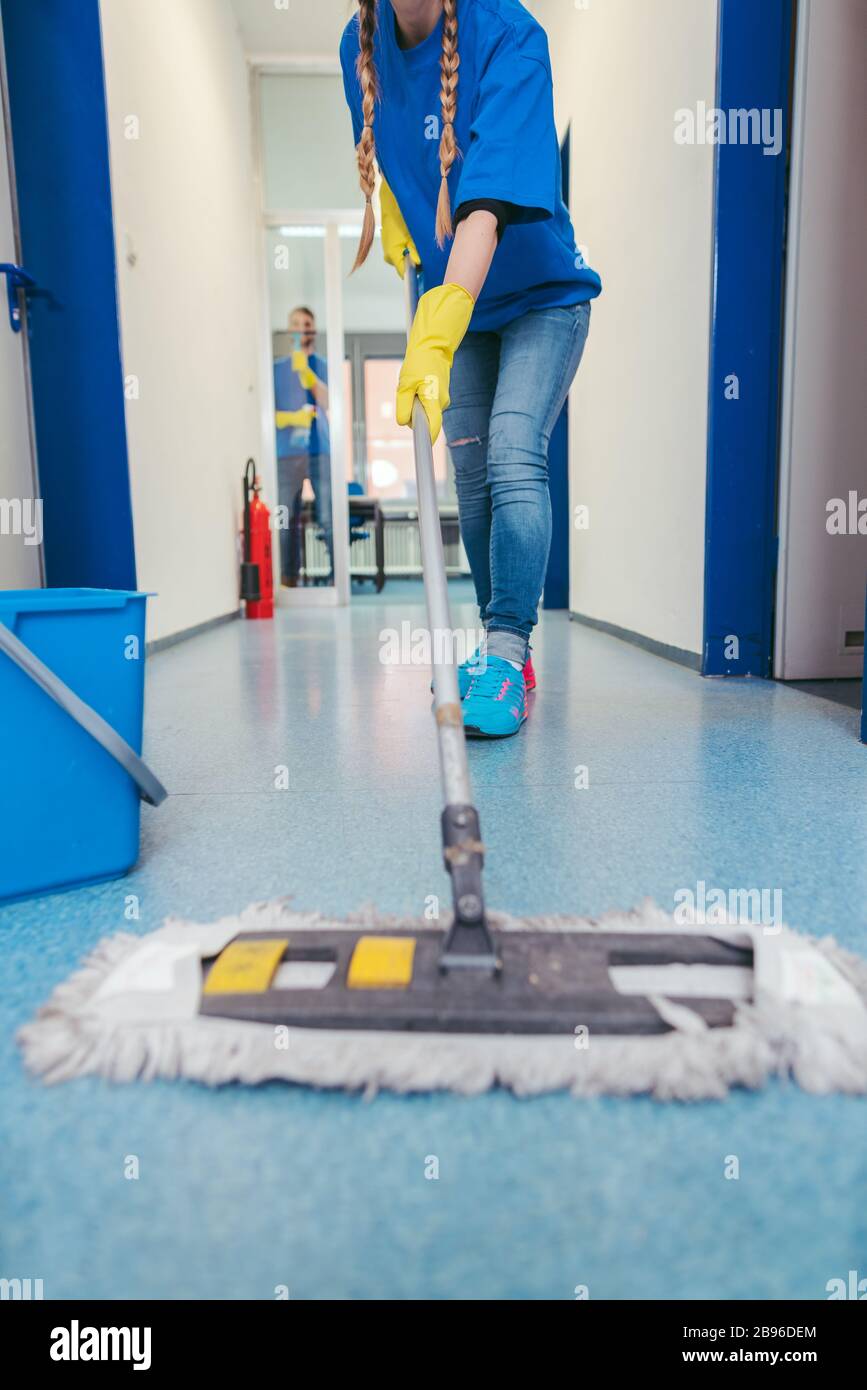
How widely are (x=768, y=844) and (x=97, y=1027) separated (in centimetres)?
66

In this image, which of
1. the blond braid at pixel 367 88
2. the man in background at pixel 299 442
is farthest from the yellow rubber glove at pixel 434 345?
the man in background at pixel 299 442

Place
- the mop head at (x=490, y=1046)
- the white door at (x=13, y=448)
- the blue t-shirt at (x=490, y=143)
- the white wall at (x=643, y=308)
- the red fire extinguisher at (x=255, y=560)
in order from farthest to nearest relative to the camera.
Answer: the red fire extinguisher at (x=255, y=560), the white wall at (x=643, y=308), the white door at (x=13, y=448), the blue t-shirt at (x=490, y=143), the mop head at (x=490, y=1046)

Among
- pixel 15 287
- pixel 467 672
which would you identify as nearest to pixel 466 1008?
pixel 467 672

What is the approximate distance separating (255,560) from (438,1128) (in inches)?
161

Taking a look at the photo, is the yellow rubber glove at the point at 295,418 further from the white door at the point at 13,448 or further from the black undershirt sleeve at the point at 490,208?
the black undershirt sleeve at the point at 490,208

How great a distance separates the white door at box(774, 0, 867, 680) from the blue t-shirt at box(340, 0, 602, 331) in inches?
23.9

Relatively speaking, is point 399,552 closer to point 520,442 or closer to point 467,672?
point 467,672

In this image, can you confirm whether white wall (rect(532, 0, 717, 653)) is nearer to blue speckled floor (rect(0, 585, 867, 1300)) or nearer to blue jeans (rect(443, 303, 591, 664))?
blue jeans (rect(443, 303, 591, 664))

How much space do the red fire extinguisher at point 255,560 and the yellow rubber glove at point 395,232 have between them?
2.87 metres

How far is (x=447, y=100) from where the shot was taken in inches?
47.3

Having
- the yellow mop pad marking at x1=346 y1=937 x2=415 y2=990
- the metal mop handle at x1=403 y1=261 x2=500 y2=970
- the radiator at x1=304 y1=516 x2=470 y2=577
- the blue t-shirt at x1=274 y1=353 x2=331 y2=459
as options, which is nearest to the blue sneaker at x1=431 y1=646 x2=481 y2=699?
the metal mop handle at x1=403 y1=261 x2=500 y2=970

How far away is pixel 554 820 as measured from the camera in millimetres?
Result: 1020

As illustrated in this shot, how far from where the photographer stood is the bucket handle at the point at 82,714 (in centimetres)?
72

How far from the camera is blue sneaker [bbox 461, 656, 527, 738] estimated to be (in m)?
1.44
